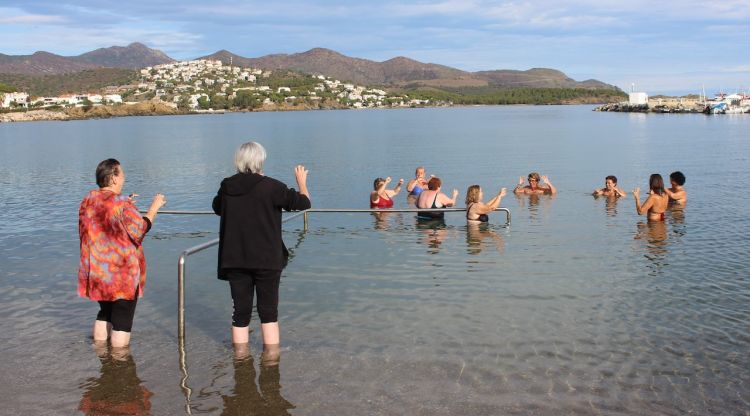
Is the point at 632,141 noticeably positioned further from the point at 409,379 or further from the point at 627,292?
the point at 409,379

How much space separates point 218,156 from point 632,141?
34.7m

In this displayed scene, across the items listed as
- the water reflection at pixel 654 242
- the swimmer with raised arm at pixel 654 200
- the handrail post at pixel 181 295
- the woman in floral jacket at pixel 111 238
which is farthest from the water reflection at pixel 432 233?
the woman in floral jacket at pixel 111 238

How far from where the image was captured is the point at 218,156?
50531 mm

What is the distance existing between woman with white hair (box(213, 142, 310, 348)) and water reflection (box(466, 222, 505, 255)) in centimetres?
794

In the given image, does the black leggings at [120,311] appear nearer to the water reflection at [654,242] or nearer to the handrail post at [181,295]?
the handrail post at [181,295]

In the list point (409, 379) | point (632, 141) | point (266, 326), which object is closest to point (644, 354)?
point (409, 379)

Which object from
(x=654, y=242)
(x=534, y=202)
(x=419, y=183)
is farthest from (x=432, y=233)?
(x=534, y=202)

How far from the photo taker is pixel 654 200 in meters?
17.3

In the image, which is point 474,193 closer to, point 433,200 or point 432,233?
point 433,200

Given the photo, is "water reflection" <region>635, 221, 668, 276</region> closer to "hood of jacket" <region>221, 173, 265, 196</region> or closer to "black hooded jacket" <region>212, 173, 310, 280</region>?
"black hooded jacket" <region>212, 173, 310, 280</region>

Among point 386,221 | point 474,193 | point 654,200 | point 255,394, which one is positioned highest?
point 474,193

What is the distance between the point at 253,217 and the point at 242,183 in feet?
1.09

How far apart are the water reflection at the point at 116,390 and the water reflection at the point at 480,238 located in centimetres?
793

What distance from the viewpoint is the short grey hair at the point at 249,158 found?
6.26m
